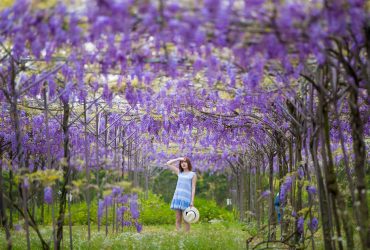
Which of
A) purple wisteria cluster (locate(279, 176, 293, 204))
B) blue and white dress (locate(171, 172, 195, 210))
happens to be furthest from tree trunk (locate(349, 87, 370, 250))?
blue and white dress (locate(171, 172, 195, 210))

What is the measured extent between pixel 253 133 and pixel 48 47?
23.0 feet

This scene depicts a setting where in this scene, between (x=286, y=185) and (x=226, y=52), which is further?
(x=286, y=185)

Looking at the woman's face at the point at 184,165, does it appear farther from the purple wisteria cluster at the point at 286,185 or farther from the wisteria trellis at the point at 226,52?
the wisteria trellis at the point at 226,52

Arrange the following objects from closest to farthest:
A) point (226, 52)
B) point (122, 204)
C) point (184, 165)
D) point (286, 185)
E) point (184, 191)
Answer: point (226, 52) < point (286, 185) < point (122, 204) < point (184, 165) < point (184, 191)

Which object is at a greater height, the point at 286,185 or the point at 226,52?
the point at 226,52

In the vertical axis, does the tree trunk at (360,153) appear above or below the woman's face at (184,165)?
below

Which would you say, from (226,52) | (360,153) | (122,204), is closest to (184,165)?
(122,204)

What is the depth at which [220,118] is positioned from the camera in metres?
10.8

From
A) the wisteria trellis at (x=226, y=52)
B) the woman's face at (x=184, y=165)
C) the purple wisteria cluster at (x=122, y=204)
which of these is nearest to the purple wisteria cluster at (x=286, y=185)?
the wisteria trellis at (x=226, y=52)

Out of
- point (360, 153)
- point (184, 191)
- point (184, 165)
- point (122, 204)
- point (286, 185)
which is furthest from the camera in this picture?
point (184, 191)

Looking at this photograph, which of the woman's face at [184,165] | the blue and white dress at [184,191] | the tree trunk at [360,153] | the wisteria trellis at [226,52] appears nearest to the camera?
the wisteria trellis at [226,52]

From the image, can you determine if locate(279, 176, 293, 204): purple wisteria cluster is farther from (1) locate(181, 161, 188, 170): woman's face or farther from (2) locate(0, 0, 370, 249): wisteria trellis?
(1) locate(181, 161, 188, 170): woman's face

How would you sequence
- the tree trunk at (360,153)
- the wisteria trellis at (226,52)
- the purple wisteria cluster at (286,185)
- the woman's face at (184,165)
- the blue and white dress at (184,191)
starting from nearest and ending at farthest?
the wisteria trellis at (226,52) < the tree trunk at (360,153) < the purple wisteria cluster at (286,185) < the woman's face at (184,165) < the blue and white dress at (184,191)

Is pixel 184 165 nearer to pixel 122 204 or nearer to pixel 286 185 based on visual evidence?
pixel 122 204
